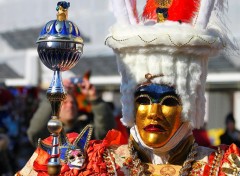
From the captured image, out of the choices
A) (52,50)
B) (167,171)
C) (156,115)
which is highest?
(52,50)

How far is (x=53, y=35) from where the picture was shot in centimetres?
379

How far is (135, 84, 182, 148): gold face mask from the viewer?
4.34 m

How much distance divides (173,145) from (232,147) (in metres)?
0.31

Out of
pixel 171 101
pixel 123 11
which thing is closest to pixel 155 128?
pixel 171 101

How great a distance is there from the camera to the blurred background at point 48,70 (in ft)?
37.3

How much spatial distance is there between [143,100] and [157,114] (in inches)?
4.6

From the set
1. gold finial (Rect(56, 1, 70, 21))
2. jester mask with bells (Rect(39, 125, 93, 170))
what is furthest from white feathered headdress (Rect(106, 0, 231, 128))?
gold finial (Rect(56, 1, 70, 21))

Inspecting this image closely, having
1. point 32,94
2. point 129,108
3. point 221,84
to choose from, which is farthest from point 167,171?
point 221,84

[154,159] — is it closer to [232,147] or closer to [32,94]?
[232,147]

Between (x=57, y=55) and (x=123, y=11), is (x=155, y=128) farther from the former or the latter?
(x=57, y=55)

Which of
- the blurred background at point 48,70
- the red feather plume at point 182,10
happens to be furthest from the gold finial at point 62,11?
the blurred background at point 48,70

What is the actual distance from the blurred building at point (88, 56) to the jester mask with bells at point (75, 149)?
965 centimetres

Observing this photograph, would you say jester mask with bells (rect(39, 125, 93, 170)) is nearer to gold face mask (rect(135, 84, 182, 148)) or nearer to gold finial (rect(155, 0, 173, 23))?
gold face mask (rect(135, 84, 182, 148))

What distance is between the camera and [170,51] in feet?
14.3
